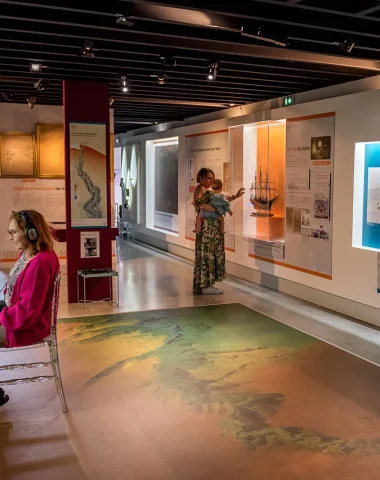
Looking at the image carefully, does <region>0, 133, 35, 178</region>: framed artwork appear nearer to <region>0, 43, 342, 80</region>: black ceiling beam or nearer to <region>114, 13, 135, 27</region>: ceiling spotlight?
<region>0, 43, 342, 80</region>: black ceiling beam

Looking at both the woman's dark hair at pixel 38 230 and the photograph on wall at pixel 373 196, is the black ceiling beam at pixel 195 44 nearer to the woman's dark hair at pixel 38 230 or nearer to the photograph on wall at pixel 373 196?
the photograph on wall at pixel 373 196

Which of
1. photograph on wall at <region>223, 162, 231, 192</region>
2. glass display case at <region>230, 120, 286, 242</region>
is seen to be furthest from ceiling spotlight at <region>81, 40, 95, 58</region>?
photograph on wall at <region>223, 162, 231, 192</region>

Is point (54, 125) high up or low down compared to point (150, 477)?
up

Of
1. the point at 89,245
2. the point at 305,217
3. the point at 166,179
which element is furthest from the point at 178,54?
the point at 166,179

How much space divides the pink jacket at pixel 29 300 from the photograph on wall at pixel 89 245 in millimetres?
3303

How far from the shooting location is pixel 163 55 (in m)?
5.72

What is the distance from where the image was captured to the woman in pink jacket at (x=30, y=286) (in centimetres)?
369

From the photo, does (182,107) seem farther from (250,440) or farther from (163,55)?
(250,440)

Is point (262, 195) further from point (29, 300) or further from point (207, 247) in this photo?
point (29, 300)

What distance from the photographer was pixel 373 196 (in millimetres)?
6363

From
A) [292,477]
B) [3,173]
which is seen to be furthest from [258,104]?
[292,477]

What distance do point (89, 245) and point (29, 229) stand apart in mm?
3352

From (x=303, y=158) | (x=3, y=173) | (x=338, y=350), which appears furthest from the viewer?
(x=3, y=173)

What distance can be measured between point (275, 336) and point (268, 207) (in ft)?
9.33
